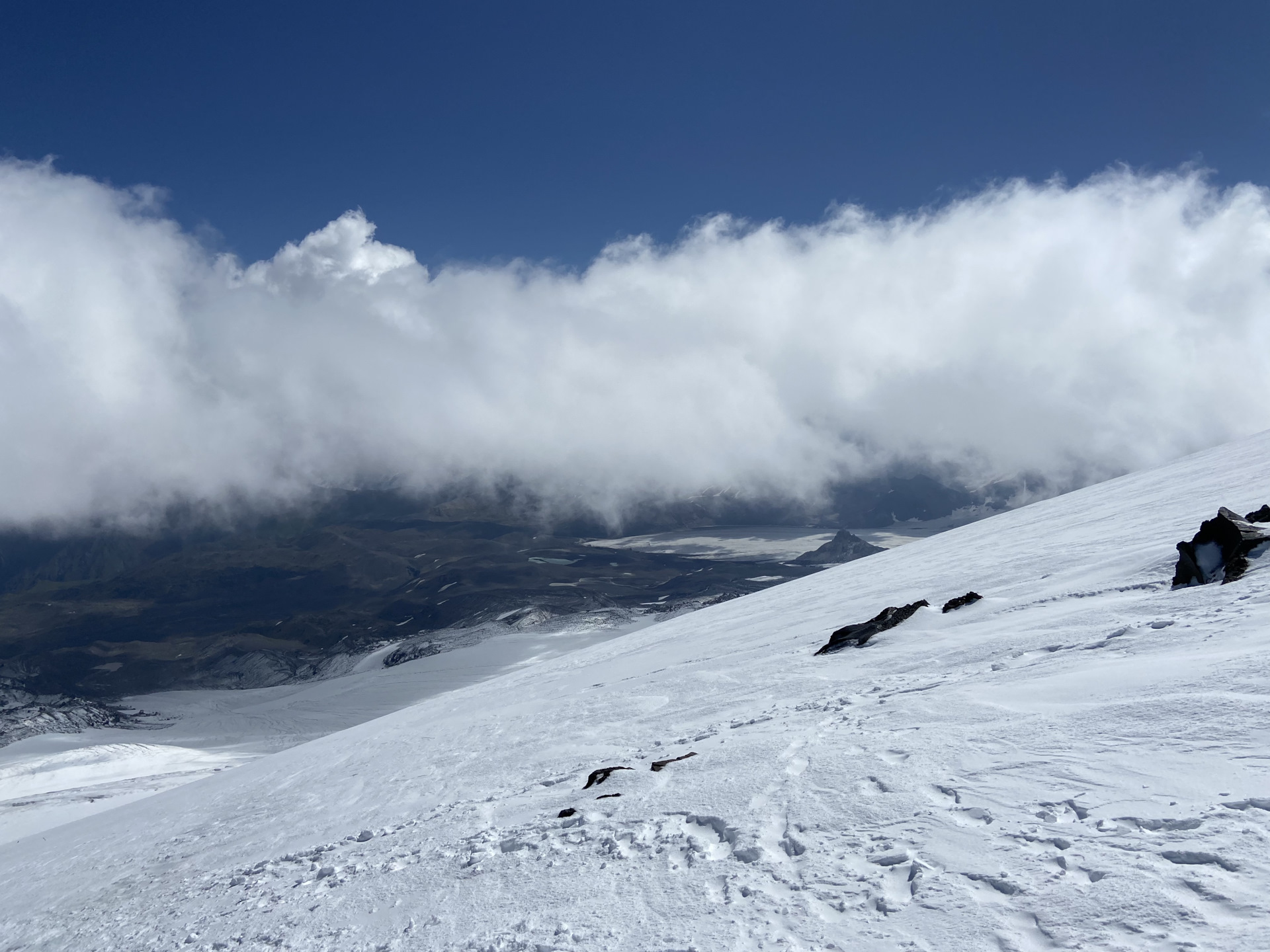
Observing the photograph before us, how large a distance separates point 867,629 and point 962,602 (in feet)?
5.17

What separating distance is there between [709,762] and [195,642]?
407ft

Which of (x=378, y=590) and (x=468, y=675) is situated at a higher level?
(x=378, y=590)

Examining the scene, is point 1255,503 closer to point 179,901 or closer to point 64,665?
point 179,901

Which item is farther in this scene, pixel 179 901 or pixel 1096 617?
pixel 1096 617

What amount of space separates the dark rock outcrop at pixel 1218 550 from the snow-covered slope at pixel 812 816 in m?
0.32

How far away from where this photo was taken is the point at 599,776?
7.16 metres

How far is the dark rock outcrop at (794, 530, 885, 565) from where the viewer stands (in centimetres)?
16162

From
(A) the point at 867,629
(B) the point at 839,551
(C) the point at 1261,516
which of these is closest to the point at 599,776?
(A) the point at 867,629

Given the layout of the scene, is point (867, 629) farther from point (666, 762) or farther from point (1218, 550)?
point (666, 762)

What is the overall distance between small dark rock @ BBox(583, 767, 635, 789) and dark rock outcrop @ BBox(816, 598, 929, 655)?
4.50 m

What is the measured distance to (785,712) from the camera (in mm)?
7863

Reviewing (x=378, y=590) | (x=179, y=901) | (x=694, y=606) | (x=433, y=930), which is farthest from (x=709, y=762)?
(x=378, y=590)

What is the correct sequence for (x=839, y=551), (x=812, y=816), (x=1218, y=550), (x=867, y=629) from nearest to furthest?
(x=812, y=816) → (x=1218, y=550) → (x=867, y=629) → (x=839, y=551)

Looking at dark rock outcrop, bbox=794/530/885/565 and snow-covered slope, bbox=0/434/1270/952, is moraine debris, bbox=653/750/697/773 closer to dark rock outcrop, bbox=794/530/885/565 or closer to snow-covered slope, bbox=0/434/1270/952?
snow-covered slope, bbox=0/434/1270/952
